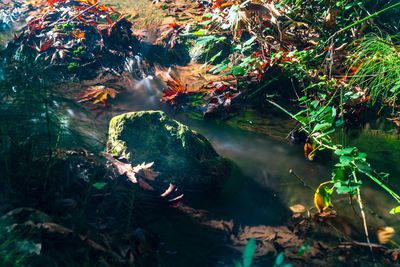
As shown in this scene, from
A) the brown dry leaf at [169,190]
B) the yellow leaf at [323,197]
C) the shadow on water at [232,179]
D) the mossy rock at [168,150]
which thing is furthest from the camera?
the mossy rock at [168,150]

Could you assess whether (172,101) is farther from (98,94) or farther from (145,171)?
(145,171)

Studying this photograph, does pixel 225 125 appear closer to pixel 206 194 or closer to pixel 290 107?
pixel 290 107

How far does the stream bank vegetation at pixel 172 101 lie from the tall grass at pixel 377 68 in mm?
19

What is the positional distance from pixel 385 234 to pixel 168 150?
5.92 ft

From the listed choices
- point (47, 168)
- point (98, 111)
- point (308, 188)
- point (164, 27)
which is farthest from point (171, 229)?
point (164, 27)

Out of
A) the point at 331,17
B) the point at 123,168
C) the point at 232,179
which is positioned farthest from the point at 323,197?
the point at 331,17

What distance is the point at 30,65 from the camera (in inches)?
123

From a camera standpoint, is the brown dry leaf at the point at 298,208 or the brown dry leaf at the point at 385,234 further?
the brown dry leaf at the point at 298,208

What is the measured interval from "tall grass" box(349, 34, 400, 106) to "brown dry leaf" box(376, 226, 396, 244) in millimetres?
1416

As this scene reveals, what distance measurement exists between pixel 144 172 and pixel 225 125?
144 cm

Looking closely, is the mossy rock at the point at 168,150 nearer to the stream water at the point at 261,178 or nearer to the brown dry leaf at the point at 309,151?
the stream water at the point at 261,178

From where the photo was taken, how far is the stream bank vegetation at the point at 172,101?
2553mm

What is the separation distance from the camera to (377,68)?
4.26 metres

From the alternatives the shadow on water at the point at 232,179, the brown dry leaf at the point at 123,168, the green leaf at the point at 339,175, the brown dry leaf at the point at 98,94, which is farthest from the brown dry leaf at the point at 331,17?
the brown dry leaf at the point at 123,168
